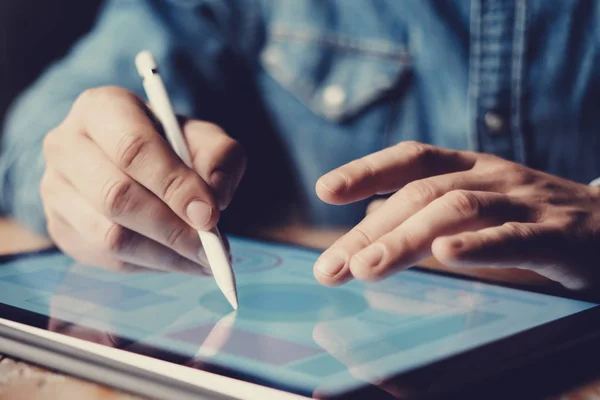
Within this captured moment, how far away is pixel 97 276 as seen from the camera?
438 millimetres

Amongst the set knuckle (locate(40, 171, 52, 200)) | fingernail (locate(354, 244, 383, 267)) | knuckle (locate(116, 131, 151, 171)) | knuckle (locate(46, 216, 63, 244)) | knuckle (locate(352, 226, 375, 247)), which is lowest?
knuckle (locate(46, 216, 63, 244))

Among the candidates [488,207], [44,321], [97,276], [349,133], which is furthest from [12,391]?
[349,133]

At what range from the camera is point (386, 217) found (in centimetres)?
36

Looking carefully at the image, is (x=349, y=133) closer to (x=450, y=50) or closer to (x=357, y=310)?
(x=450, y=50)

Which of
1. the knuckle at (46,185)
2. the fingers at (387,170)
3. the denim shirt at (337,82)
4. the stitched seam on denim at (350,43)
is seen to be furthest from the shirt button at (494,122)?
the knuckle at (46,185)

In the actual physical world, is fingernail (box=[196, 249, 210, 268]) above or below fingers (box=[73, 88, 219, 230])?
below

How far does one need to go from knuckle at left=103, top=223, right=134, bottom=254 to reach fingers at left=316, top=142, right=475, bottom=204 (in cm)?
15

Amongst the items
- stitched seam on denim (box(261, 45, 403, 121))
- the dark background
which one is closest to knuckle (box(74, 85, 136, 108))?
stitched seam on denim (box(261, 45, 403, 121))

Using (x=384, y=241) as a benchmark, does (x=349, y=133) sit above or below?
below

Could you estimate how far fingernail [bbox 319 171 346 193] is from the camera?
371 mm

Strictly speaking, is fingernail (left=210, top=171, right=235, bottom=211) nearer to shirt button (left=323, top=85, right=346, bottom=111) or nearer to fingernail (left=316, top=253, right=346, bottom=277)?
fingernail (left=316, top=253, right=346, bottom=277)

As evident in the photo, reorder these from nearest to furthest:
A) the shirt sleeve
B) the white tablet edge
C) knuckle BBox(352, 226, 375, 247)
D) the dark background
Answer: the white tablet edge < knuckle BBox(352, 226, 375, 247) < the shirt sleeve < the dark background

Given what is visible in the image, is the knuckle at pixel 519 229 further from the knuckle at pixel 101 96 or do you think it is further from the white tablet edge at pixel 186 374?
the knuckle at pixel 101 96

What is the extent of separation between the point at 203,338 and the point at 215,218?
0.10m
